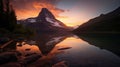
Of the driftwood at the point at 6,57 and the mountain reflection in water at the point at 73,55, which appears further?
the mountain reflection in water at the point at 73,55

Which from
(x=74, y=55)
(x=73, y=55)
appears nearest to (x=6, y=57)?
(x=73, y=55)

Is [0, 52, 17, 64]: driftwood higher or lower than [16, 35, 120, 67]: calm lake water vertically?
higher

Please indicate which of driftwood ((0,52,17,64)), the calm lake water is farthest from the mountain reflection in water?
driftwood ((0,52,17,64))

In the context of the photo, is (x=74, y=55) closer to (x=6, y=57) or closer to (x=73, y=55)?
(x=73, y=55)

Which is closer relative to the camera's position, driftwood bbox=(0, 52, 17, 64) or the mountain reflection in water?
driftwood bbox=(0, 52, 17, 64)

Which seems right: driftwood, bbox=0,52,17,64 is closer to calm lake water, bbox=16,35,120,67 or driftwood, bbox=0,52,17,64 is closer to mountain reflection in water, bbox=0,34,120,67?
mountain reflection in water, bbox=0,34,120,67

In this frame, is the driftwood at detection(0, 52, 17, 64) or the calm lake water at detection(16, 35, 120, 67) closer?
the driftwood at detection(0, 52, 17, 64)

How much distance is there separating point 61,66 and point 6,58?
25.9 feet

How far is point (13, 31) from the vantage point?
90.0 metres

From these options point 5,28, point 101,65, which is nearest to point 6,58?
point 101,65

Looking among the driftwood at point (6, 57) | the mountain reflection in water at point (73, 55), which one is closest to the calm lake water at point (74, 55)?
the mountain reflection in water at point (73, 55)

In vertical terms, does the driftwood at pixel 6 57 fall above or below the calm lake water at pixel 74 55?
above

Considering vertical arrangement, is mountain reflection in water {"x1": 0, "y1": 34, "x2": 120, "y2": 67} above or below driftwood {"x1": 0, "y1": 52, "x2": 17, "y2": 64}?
below

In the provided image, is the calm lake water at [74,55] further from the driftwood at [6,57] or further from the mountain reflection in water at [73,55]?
the driftwood at [6,57]
